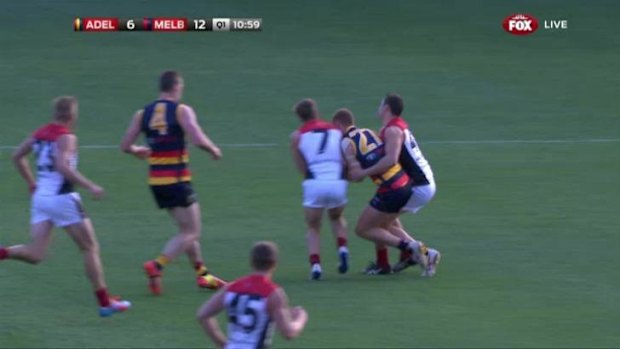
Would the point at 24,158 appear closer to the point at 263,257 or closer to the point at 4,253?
the point at 4,253

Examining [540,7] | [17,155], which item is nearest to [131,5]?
[540,7]

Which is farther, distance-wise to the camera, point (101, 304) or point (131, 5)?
point (131, 5)

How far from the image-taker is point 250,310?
7617 mm

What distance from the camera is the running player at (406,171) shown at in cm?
1211

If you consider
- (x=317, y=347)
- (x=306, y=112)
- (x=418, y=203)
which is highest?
(x=306, y=112)

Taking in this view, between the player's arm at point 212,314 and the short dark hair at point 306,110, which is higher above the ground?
the short dark hair at point 306,110

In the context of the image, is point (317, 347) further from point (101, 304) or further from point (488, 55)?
point (488, 55)

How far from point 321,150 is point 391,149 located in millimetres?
643

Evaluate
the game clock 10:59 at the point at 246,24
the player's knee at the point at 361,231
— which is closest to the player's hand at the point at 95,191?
the player's knee at the point at 361,231

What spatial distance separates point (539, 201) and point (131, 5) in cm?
1691

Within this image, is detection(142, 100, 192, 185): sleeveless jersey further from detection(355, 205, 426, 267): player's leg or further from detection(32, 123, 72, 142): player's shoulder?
detection(355, 205, 426, 267): player's leg

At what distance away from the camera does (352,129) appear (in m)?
12.6

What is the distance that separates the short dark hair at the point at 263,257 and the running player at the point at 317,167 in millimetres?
4501

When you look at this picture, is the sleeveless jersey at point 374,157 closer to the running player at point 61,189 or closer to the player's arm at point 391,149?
the player's arm at point 391,149
